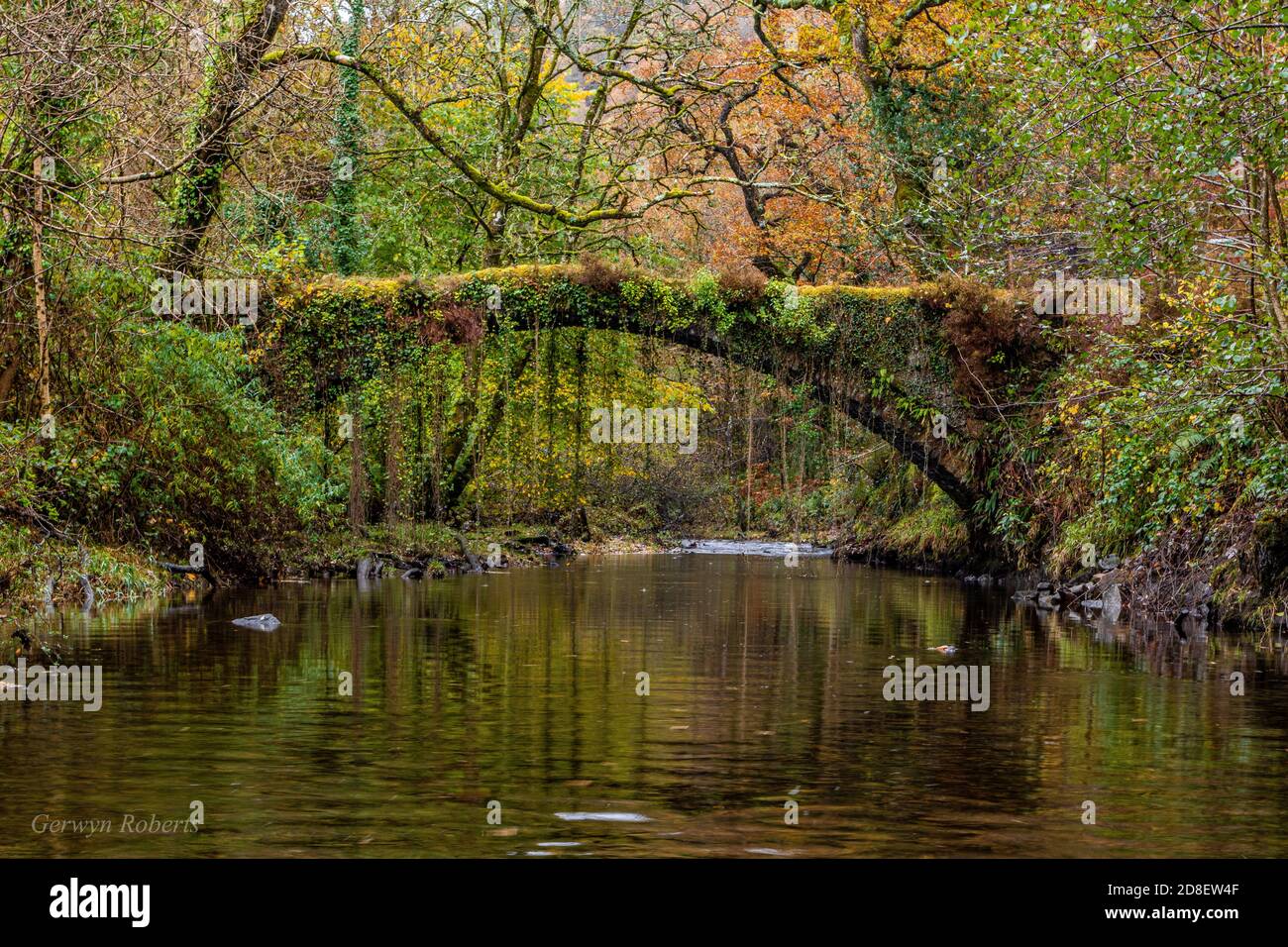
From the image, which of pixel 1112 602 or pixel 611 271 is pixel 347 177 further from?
pixel 1112 602

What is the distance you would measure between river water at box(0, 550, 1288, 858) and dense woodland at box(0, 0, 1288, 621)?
313 cm

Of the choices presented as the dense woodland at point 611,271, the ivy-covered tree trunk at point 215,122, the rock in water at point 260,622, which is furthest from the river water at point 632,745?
the ivy-covered tree trunk at point 215,122

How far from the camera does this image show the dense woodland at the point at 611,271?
16.1 meters

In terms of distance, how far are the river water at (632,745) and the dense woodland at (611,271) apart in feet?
10.3

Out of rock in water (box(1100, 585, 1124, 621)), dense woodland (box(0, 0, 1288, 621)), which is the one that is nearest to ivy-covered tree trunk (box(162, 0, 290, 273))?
dense woodland (box(0, 0, 1288, 621))

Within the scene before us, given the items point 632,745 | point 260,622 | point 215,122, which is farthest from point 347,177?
point 632,745

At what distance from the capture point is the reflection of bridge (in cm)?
2723

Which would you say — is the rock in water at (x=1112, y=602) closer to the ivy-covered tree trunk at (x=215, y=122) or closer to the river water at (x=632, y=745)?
the river water at (x=632, y=745)

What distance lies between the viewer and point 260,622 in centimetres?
1673

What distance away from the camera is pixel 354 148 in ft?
102

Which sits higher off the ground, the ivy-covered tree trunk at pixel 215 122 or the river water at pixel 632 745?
the ivy-covered tree trunk at pixel 215 122

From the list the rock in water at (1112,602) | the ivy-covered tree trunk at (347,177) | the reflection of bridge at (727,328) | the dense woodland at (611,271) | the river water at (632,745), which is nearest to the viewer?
the river water at (632,745)
